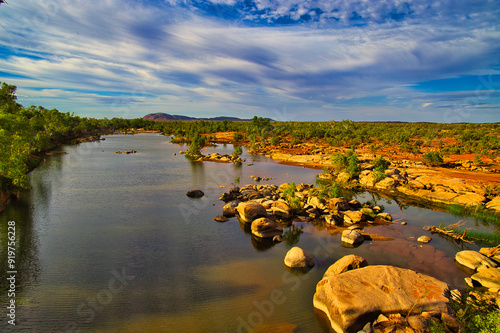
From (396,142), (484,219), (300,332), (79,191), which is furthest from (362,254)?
(396,142)

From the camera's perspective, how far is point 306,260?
2011 cm

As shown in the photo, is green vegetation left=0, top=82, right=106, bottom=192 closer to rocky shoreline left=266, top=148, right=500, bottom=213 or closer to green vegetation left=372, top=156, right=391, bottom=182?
rocky shoreline left=266, top=148, right=500, bottom=213

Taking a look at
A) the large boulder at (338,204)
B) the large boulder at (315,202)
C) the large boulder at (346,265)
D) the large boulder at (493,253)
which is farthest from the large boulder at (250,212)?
the large boulder at (493,253)

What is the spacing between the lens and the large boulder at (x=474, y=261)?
19641 millimetres

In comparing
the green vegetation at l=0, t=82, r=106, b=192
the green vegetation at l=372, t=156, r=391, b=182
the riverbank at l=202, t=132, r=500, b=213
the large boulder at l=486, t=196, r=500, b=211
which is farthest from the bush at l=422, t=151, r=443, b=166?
the green vegetation at l=0, t=82, r=106, b=192

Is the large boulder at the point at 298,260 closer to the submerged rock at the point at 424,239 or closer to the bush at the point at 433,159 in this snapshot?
the submerged rock at the point at 424,239

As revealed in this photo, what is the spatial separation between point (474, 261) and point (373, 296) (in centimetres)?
1202

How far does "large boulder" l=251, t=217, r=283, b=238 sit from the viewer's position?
25.8 m

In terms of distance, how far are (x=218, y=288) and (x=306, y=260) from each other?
6970mm

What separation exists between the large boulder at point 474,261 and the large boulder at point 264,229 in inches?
584

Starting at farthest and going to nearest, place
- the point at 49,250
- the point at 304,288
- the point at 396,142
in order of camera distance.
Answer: the point at 396,142
the point at 49,250
the point at 304,288

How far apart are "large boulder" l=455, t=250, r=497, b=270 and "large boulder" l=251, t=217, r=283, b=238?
48.7 ft

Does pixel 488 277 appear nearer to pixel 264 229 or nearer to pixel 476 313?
pixel 476 313

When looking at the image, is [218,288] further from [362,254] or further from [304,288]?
[362,254]
